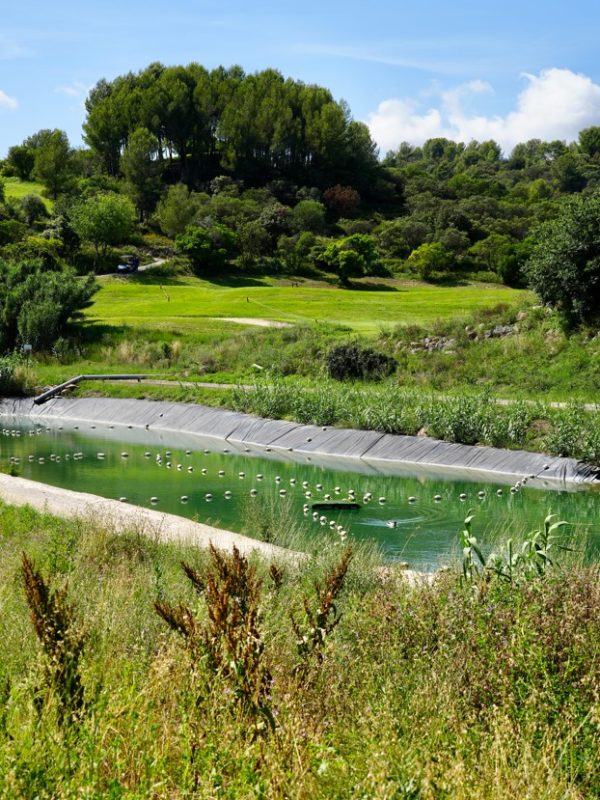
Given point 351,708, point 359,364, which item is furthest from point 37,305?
point 351,708

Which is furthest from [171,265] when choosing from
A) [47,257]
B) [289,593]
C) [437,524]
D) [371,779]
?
[371,779]

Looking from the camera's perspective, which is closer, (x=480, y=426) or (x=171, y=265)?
(x=480, y=426)

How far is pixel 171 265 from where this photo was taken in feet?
248

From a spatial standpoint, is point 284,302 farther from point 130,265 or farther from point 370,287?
point 130,265

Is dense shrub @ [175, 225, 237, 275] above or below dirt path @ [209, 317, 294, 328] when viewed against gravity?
above

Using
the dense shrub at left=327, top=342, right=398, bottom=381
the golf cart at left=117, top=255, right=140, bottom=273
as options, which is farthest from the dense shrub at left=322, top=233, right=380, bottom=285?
the dense shrub at left=327, top=342, right=398, bottom=381

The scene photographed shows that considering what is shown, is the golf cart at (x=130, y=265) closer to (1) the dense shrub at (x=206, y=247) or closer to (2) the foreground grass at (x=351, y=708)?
(1) the dense shrub at (x=206, y=247)

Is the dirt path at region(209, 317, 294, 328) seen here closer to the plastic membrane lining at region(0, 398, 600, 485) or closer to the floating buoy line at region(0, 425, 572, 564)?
the plastic membrane lining at region(0, 398, 600, 485)

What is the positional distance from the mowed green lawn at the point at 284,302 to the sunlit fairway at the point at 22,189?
1177 inches

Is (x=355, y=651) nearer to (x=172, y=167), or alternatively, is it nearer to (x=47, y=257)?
(x=47, y=257)

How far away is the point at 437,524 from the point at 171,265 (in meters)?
57.7

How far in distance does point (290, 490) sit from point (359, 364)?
14481mm

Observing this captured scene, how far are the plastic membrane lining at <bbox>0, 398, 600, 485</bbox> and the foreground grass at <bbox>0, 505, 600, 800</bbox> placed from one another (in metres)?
18.3

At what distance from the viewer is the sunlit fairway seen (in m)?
95.8
